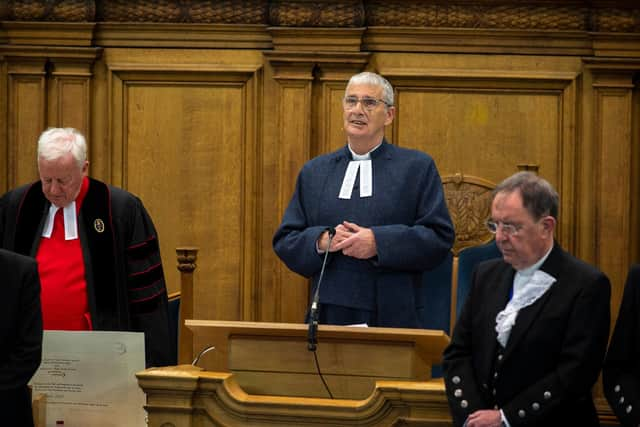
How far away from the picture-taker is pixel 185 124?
23.6 ft

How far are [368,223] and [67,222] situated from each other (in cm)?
135

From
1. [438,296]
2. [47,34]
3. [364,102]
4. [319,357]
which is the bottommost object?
[319,357]

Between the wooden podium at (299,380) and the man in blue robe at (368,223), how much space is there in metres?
0.76

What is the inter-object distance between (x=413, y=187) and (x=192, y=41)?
2.51 meters

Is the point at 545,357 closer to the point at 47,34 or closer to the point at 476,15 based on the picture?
the point at 476,15

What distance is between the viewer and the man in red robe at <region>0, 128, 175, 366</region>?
17.2 ft

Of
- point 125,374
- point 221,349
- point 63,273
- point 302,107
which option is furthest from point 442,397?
point 302,107

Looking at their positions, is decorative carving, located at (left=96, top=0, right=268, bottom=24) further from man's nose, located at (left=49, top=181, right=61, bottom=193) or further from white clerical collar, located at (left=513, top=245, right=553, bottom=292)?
white clerical collar, located at (left=513, top=245, right=553, bottom=292)

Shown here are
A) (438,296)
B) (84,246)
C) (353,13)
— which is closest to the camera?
(84,246)

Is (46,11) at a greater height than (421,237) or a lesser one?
greater

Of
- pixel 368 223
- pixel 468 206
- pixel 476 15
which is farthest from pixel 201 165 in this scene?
pixel 368 223

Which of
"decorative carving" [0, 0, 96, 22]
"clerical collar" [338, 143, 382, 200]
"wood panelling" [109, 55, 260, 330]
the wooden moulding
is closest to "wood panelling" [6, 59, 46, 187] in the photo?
the wooden moulding

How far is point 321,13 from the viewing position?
709 cm

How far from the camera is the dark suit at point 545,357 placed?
3.69 meters
